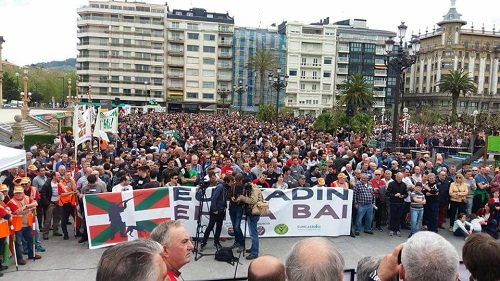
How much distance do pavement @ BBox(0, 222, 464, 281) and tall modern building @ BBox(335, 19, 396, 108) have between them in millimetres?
79621

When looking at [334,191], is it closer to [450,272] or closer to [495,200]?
[495,200]

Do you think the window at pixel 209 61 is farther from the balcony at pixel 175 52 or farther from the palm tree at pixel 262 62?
the palm tree at pixel 262 62

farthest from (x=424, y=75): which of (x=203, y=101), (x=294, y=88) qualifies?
(x=203, y=101)

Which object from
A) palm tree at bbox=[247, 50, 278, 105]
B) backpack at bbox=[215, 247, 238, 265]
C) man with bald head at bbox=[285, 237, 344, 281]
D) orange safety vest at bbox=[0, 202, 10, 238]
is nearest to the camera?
man with bald head at bbox=[285, 237, 344, 281]

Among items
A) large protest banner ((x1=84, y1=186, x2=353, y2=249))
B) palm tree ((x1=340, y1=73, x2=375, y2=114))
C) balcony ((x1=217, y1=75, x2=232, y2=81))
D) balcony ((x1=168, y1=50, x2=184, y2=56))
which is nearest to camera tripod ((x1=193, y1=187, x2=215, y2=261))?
large protest banner ((x1=84, y1=186, x2=353, y2=249))

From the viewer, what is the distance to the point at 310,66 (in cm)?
8588

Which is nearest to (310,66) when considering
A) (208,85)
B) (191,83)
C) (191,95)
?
(208,85)

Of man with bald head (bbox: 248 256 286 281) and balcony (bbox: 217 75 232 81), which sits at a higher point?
balcony (bbox: 217 75 232 81)

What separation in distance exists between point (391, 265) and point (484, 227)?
29.4 feet

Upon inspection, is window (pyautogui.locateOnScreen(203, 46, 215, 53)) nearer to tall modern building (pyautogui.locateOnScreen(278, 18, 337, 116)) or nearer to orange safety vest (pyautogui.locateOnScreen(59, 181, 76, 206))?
tall modern building (pyautogui.locateOnScreen(278, 18, 337, 116))

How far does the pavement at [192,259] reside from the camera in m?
6.80

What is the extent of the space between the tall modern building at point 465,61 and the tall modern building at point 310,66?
2453cm

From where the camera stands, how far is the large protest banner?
8.22m

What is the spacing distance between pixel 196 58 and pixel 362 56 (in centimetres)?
3659
